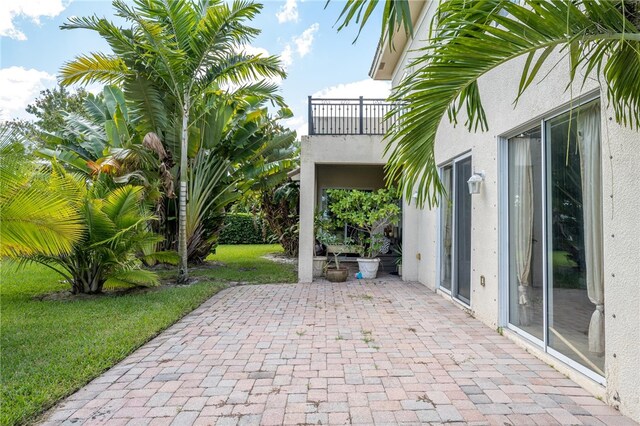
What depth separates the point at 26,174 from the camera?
15.3 ft

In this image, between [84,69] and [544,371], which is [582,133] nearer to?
[544,371]

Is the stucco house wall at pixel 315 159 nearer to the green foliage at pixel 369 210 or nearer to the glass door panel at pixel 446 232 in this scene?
the green foliage at pixel 369 210

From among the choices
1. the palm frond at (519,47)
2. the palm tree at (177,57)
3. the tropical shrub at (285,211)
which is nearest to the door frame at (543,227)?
the palm frond at (519,47)

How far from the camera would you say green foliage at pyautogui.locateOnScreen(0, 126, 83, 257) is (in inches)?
169

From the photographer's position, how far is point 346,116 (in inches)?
437

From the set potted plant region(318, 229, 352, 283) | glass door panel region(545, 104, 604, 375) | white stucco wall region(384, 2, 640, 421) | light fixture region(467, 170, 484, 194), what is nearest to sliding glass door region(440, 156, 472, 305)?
white stucco wall region(384, 2, 640, 421)

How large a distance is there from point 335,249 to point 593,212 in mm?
8250

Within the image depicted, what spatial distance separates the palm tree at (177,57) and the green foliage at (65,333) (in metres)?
2.56

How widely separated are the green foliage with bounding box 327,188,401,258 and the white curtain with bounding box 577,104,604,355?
6.56 m

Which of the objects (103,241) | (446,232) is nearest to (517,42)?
(446,232)

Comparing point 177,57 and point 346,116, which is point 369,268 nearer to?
point 346,116

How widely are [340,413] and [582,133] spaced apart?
381 centimetres

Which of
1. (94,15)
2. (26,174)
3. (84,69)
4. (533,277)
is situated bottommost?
(533,277)

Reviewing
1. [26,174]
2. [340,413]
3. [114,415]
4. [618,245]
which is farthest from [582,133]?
[26,174]
